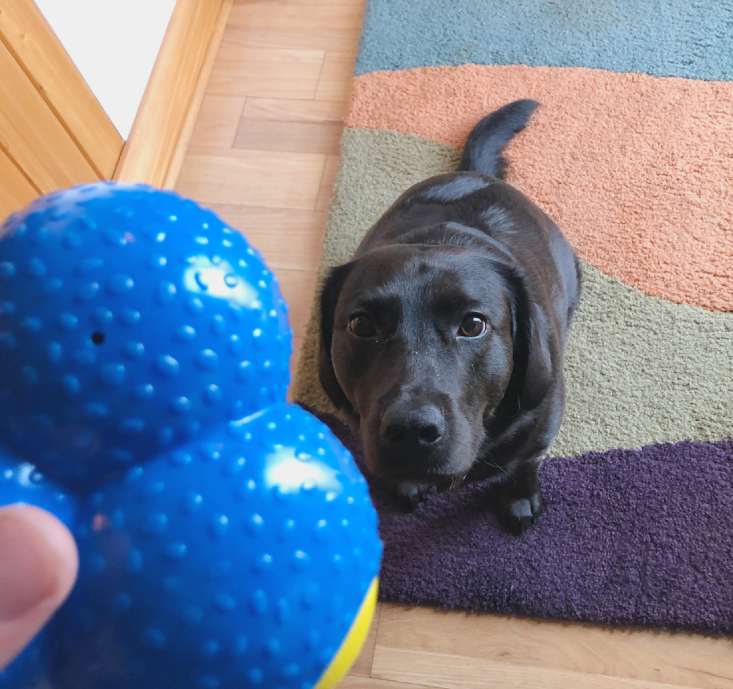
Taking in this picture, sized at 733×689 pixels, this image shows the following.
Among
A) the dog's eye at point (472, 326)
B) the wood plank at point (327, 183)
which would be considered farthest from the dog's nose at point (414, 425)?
Answer: the wood plank at point (327, 183)

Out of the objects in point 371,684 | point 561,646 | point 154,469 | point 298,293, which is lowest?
point 561,646

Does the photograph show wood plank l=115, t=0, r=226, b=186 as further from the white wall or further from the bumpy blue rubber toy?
the bumpy blue rubber toy

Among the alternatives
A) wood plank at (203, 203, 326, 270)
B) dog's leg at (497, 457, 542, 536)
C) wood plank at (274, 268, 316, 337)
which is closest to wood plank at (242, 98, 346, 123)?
wood plank at (203, 203, 326, 270)

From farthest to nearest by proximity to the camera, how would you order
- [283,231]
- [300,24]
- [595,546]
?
[300,24] → [283,231] → [595,546]

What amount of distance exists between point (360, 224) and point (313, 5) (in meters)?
1.37

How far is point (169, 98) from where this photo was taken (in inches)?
95.2

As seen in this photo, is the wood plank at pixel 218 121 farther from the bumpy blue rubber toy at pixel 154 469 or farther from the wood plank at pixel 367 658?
the bumpy blue rubber toy at pixel 154 469

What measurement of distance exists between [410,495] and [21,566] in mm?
1286

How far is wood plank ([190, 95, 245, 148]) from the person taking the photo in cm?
257

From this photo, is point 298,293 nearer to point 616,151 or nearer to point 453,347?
point 453,347

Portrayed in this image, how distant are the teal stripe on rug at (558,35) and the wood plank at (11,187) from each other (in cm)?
139

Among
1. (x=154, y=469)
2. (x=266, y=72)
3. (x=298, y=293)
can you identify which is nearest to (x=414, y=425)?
(x=154, y=469)

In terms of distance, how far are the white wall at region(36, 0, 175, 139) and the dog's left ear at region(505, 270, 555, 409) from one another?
1.56 metres

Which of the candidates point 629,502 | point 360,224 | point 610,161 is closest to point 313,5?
point 360,224
